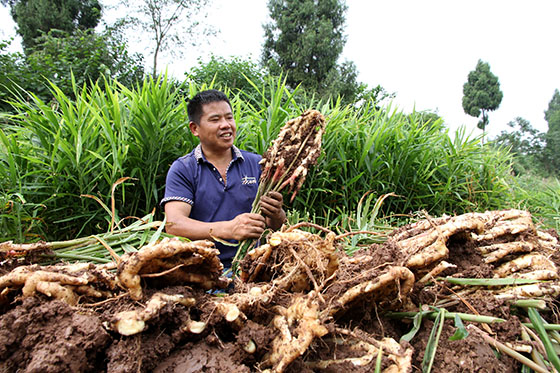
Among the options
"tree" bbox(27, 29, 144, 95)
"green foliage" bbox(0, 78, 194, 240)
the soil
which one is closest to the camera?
the soil

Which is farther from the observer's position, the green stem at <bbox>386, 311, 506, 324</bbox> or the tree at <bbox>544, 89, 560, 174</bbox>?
the tree at <bbox>544, 89, 560, 174</bbox>

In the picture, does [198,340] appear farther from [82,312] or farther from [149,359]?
[82,312]

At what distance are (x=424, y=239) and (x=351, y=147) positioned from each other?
2362 mm

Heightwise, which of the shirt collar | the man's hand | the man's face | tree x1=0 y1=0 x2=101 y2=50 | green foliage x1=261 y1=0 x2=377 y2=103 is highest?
green foliage x1=261 y1=0 x2=377 y2=103

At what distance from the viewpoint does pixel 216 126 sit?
2.38 metres

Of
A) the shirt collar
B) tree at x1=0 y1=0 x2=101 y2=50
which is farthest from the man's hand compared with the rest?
tree at x1=0 y1=0 x2=101 y2=50

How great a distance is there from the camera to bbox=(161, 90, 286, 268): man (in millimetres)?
2186

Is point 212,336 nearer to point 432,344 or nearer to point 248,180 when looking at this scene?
point 432,344

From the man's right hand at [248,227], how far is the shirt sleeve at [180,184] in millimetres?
625

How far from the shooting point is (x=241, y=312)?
2.85 feet

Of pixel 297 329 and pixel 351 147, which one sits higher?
pixel 351 147

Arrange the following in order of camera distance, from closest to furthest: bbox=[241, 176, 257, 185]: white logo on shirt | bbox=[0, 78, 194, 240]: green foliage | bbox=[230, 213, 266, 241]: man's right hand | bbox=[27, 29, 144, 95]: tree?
1. bbox=[230, 213, 266, 241]: man's right hand
2. bbox=[0, 78, 194, 240]: green foliage
3. bbox=[241, 176, 257, 185]: white logo on shirt
4. bbox=[27, 29, 144, 95]: tree

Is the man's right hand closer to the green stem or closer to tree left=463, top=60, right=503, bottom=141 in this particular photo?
the green stem

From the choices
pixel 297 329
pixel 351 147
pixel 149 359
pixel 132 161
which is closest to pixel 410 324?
pixel 297 329
